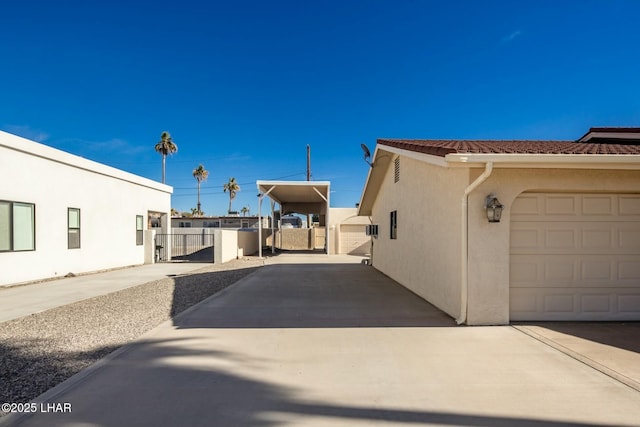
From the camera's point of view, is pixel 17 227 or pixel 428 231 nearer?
pixel 428 231

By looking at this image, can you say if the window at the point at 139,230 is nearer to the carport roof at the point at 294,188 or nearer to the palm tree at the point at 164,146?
the carport roof at the point at 294,188

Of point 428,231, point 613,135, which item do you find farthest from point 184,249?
point 613,135

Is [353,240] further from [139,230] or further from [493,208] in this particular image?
[493,208]

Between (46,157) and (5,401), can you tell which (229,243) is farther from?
(5,401)

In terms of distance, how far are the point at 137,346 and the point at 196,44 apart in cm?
1426

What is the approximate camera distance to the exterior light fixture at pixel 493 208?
5.42 m

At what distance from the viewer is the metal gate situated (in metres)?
18.2

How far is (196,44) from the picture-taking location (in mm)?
15211

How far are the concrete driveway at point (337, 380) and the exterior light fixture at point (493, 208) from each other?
1729 millimetres

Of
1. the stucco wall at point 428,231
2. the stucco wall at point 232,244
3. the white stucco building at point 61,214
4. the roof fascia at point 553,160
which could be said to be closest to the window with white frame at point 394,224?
the stucco wall at point 428,231

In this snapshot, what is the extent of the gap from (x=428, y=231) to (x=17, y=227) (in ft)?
37.2

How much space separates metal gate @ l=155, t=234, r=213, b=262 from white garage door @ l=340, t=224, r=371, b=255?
847 centimetres

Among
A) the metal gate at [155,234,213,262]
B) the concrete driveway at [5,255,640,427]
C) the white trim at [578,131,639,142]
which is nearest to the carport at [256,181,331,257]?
the metal gate at [155,234,213,262]

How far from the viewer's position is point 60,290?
9219 mm
